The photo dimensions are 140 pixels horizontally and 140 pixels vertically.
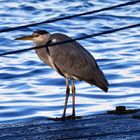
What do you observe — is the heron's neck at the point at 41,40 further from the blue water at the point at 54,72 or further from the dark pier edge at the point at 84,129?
the blue water at the point at 54,72

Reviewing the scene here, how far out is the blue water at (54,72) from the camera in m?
15.8

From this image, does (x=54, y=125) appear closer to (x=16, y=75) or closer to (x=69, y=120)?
(x=69, y=120)

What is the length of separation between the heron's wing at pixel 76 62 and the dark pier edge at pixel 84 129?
1.99 ft

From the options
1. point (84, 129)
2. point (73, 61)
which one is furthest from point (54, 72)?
point (84, 129)

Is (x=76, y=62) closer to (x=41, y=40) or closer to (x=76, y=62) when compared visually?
(x=76, y=62)

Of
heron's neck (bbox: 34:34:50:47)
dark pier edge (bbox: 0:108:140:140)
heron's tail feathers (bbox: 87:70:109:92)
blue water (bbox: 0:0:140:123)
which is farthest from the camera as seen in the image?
blue water (bbox: 0:0:140:123)

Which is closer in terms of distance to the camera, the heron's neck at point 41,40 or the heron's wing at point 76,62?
the heron's wing at point 76,62

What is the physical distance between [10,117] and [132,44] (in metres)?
9.83

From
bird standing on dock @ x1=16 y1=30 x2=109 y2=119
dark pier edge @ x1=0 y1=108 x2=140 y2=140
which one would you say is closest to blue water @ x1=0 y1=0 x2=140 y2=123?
bird standing on dock @ x1=16 y1=30 x2=109 y2=119

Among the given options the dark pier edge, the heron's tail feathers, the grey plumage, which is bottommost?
the dark pier edge

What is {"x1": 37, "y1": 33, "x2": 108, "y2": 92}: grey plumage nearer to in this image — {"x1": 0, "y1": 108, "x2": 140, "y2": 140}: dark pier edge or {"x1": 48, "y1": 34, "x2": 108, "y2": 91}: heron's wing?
{"x1": 48, "y1": 34, "x2": 108, "y2": 91}: heron's wing

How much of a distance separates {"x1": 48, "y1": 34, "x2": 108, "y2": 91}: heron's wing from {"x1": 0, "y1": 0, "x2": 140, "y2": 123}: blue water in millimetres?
3210

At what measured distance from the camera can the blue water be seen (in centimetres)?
1575

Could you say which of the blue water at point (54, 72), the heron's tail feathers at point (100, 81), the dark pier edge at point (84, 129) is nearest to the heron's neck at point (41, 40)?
the heron's tail feathers at point (100, 81)
